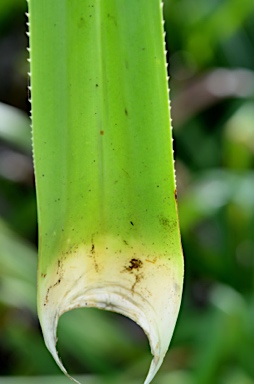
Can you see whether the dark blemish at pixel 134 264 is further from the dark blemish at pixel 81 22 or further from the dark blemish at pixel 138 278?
the dark blemish at pixel 81 22

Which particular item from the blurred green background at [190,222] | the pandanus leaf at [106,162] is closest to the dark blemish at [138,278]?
the pandanus leaf at [106,162]

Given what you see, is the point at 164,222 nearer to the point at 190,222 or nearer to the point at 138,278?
the point at 138,278

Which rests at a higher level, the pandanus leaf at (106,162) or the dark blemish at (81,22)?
the dark blemish at (81,22)

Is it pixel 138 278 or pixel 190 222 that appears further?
pixel 190 222

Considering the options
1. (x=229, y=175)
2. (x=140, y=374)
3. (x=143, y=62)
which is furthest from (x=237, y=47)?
(x=143, y=62)

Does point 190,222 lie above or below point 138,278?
above

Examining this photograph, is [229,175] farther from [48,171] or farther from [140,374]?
[48,171]

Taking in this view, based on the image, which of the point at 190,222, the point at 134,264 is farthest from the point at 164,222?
the point at 190,222
